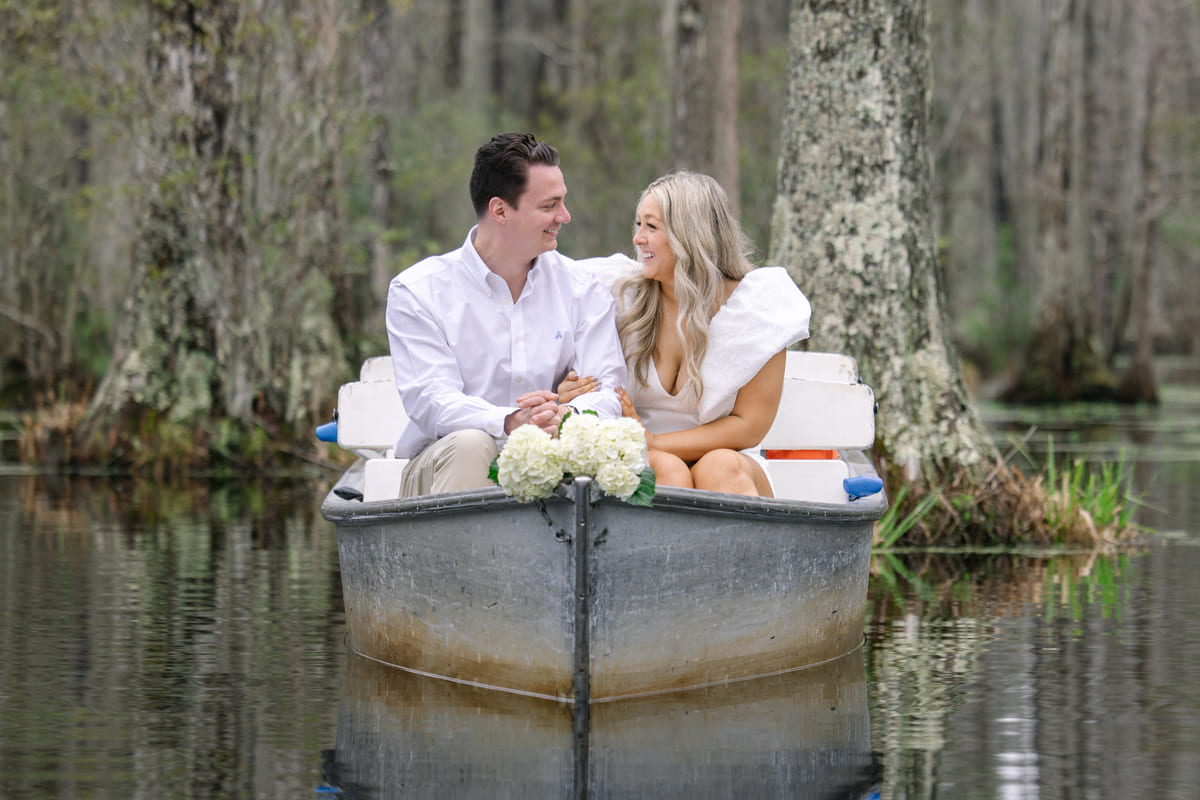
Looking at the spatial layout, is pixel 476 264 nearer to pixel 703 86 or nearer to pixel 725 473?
pixel 725 473

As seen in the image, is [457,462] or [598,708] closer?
[598,708]

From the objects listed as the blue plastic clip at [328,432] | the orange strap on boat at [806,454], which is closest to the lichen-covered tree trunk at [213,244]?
the blue plastic clip at [328,432]

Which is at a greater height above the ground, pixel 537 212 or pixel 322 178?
pixel 322 178

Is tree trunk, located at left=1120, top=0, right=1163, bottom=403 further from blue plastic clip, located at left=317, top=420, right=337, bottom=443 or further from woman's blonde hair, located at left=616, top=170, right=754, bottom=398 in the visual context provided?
woman's blonde hair, located at left=616, top=170, right=754, bottom=398

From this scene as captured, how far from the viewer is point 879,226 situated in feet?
34.5

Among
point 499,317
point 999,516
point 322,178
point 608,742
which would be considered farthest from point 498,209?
point 322,178

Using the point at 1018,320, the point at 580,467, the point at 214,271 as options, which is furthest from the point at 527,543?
the point at 1018,320

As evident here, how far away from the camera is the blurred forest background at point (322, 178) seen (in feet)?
50.1

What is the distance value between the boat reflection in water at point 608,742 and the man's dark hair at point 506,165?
5.62 feet

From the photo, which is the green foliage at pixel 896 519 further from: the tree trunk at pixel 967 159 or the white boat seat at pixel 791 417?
the tree trunk at pixel 967 159

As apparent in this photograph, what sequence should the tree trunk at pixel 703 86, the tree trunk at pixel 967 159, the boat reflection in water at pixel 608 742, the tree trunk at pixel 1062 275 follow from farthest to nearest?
the tree trunk at pixel 967 159
the tree trunk at pixel 1062 275
the tree trunk at pixel 703 86
the boat reflection in water at pixel 608 742

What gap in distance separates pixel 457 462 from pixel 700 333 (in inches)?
43.0

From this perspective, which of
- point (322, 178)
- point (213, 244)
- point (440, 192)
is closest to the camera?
point (213, 244)

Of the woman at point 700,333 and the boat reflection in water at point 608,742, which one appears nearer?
the boat reflection in water at point 608,742
